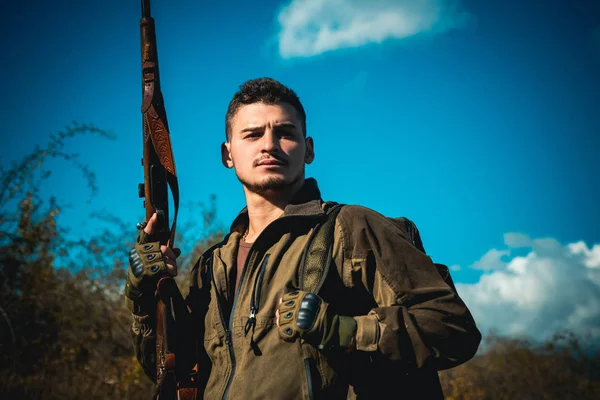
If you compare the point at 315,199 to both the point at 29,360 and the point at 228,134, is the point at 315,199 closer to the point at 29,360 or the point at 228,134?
the point at 228,134

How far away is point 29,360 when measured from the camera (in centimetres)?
796

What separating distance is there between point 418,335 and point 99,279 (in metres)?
8.28

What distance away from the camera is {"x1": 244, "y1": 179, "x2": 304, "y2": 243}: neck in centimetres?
313

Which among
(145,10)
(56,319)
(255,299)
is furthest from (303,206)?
(56,319)

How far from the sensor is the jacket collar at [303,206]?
2709mm

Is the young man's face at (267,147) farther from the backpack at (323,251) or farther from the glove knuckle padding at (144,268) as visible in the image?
the glove knuckle padding at (144,268)

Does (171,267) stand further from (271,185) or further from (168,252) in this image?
(271,185)

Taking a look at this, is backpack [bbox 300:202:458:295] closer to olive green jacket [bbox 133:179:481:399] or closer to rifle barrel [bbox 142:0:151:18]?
olive green jacket [bbox 133:179:481:399]

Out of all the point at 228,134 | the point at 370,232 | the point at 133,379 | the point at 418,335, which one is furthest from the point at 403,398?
the point at 133,379

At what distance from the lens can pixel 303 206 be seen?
2793 millimetres

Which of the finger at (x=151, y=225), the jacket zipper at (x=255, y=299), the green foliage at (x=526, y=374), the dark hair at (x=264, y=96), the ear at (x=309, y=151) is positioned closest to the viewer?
the jacket zipper at (x=255, y=299)

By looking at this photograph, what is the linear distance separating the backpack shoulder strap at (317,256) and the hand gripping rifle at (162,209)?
94cm

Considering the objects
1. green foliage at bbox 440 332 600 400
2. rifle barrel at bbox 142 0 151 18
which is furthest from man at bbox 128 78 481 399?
green foliage at bbox 440 332 600 400

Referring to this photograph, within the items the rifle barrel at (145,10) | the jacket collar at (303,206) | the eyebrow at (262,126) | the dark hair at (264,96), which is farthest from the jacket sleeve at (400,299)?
the rifle barrel at (145,10)
